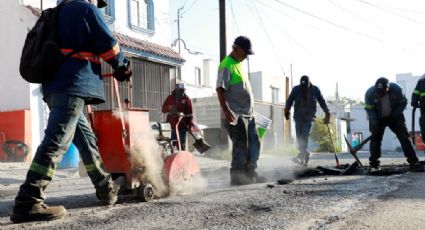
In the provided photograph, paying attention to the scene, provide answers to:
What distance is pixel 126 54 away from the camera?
1389cm

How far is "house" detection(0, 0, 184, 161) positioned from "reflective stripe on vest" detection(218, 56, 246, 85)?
293 centimetres

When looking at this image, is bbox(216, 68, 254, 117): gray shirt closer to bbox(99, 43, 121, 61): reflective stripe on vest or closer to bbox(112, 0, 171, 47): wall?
bbox(99, 43, 121, 61): reflective stripe on vest

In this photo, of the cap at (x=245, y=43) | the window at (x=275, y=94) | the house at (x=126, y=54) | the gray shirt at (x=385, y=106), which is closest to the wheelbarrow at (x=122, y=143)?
the cap at (x=245, y=43)

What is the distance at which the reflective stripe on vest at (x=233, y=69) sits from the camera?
6367 millimetres

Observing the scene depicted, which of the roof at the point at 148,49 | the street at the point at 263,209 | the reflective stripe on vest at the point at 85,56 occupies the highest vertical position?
the roof at the point at 148,49

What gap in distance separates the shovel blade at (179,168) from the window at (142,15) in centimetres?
1093

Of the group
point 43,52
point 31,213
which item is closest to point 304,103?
point 43,52

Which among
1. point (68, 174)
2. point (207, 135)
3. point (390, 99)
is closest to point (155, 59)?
point (207, 135)

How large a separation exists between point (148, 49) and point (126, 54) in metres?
1.31

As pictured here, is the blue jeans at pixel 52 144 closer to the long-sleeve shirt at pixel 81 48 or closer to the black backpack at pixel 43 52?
the long-sleeve shirt at pixel 81 48

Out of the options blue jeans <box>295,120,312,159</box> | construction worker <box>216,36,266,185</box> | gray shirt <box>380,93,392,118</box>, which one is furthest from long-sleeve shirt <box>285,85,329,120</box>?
construction worker <box>216,36,266,185</box>

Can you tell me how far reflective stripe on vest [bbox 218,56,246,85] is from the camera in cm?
637

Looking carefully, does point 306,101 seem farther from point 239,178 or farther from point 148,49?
point 148,49

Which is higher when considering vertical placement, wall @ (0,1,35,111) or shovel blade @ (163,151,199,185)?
wall @ (0,1,35,111)
